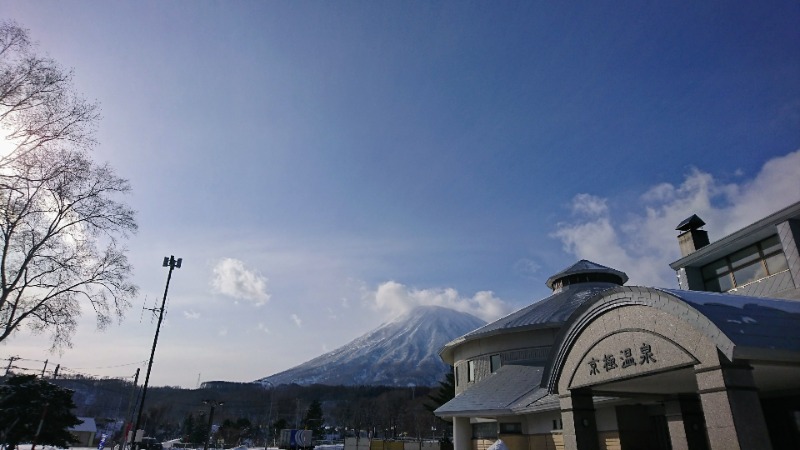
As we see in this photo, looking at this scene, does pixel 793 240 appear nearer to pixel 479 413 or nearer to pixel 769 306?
pixel 769 306

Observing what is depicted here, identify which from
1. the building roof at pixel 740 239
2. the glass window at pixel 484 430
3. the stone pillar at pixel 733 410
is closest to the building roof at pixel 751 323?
the stone pillar at pixel 733 410

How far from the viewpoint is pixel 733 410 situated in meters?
8.81

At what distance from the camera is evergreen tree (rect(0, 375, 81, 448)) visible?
106ft

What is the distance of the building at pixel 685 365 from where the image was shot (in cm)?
910

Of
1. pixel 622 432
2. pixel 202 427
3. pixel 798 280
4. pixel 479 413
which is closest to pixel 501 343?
pixel 479 413

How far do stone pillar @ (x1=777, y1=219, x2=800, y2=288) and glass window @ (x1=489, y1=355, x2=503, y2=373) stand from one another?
17959mm

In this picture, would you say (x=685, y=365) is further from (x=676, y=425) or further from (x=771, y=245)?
(x=771, y=245)

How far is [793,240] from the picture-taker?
642 inches

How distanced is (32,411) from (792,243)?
44.8 metres

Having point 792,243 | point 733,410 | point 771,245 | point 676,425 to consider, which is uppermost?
point 771,245

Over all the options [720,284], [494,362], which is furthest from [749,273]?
[494,362]

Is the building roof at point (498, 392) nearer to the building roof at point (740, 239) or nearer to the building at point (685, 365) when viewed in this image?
the building at point (685, 365)

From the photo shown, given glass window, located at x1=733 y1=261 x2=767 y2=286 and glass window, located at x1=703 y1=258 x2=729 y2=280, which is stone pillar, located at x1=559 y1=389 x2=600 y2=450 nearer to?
glass window, located at x1=733 y1=261 x2=767 y2=286

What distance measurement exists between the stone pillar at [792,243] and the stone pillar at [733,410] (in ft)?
31.4
